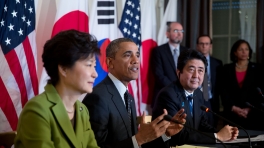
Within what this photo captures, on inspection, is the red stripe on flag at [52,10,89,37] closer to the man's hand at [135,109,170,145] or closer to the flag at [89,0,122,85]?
the flag at [89,0,122,85]

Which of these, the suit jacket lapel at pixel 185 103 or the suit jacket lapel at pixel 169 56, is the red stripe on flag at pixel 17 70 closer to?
the suit jacket lapel at pixel 185 103

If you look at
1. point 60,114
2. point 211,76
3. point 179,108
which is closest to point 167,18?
point 211,76

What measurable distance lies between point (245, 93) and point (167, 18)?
1.66 metres

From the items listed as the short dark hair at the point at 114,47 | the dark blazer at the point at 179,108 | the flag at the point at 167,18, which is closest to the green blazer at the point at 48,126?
the short dark hair at the point at 114,47

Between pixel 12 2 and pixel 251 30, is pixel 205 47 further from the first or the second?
pixel 12 2

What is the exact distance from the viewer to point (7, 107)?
9.84ft

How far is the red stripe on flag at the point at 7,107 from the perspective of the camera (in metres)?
2.96

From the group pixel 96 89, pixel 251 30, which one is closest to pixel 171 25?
pixel 251 30

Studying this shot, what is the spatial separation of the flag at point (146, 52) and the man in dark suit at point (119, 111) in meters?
2.52

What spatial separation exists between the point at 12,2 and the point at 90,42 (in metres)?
1.51

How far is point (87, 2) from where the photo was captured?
3.90 m

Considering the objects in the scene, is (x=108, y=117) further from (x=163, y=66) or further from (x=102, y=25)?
(x=163, y=66)

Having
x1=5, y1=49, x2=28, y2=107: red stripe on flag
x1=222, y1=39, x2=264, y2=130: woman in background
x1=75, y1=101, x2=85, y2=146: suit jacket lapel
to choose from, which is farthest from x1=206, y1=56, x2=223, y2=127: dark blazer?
x1=75, y1=101, x2=85, y2=146: suit jacket lapel

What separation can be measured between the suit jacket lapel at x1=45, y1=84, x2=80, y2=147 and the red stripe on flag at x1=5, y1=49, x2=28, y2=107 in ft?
4.64
